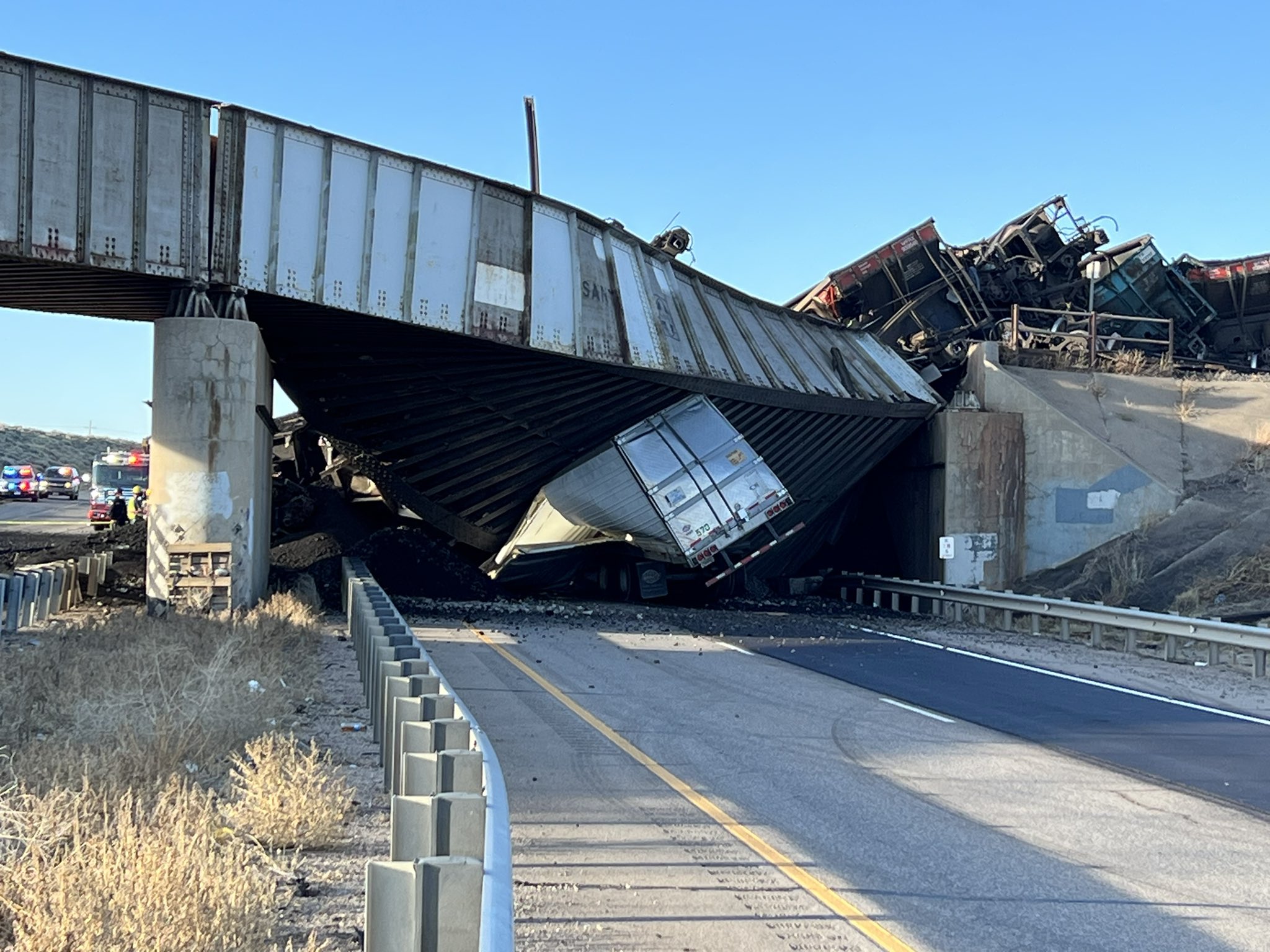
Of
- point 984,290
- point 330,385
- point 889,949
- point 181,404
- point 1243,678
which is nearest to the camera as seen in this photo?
point 889,949

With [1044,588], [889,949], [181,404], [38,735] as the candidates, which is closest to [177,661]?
[38,735]

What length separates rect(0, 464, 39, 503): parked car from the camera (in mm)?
68250

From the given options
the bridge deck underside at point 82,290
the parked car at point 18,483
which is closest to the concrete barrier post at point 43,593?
the bridge deck underside at point 82,290

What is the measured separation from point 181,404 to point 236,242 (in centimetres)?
255

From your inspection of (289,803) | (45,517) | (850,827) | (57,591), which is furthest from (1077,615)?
(45,517)

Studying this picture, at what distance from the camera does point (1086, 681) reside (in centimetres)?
1461

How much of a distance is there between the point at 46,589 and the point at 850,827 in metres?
14.0

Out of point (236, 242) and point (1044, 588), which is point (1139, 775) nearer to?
point (236, 242)

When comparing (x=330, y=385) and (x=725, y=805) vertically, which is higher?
(x=330, y=385)

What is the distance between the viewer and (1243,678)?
15.3 meters

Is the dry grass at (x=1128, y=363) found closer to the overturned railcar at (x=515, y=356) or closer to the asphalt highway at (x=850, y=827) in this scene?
the overturned railcar at (x=515, y=356)

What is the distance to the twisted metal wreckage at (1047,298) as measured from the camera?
30.1 metres

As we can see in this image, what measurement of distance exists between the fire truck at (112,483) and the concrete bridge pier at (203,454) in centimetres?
2808

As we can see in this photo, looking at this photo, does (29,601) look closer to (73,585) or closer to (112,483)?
(73,585)
